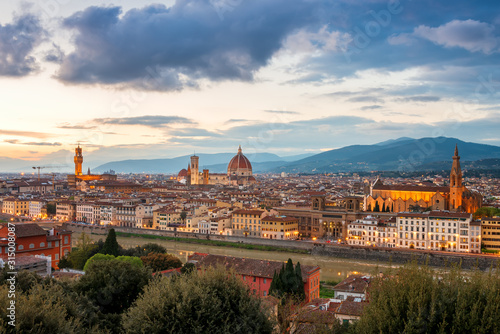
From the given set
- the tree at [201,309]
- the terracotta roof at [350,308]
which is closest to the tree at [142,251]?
the terracotta roof at [350,308]

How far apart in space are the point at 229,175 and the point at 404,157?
7645 cm

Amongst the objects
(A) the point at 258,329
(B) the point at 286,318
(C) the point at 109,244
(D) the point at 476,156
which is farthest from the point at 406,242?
(D) the point at 476,156

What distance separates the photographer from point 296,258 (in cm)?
2434

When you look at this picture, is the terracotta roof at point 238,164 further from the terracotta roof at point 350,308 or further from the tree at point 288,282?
the terracotta roof at point 350,308

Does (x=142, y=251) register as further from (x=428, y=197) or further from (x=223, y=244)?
(x=428, y=197)

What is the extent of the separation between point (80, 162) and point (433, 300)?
88.8 meters

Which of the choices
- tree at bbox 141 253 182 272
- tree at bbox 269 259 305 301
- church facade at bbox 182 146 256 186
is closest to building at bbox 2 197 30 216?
tree at bbox 141 253 182 272

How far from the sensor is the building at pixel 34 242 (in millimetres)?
14727

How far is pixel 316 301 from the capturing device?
11102 mm

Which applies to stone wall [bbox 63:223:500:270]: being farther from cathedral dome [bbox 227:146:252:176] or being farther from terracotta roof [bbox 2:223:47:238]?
cathedral dome [bbox 227:146:252:176]

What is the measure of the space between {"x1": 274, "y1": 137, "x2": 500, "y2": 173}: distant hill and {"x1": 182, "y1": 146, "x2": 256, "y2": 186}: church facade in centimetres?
5198

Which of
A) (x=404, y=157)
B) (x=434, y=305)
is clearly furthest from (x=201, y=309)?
(x=404, y=157)

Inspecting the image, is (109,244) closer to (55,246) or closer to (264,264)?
(55,246)

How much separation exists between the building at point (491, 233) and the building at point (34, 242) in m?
19.3
